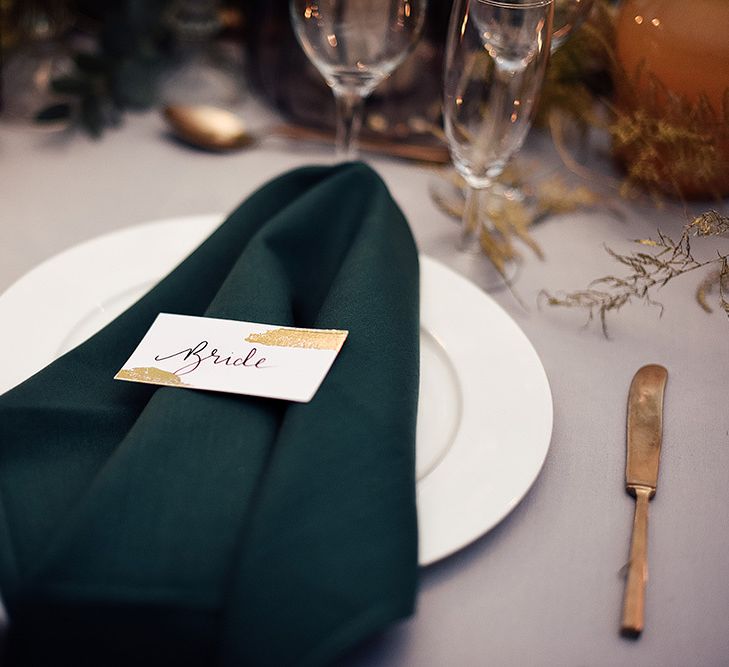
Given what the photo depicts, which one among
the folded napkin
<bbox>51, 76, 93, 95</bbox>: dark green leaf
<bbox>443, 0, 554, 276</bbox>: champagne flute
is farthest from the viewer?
<bbox>51, 76, 93, 95</bbox>: dark green leaf

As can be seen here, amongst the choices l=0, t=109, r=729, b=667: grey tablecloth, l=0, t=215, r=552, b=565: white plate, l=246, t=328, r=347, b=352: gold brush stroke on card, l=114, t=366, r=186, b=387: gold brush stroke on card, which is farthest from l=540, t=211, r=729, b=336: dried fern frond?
l=114, t=366, r=186, b=387: gold brush stroke on card

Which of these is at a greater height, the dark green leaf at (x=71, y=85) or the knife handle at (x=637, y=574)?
the dark green leaf at (x=71, y=85)

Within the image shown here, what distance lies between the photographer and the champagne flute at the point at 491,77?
24.0 inches

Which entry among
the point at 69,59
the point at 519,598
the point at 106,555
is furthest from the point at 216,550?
the point at 69,59

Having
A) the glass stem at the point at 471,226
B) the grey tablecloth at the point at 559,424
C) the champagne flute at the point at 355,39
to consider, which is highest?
the champagne flute at the point at 355,39

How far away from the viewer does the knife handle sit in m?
0.42

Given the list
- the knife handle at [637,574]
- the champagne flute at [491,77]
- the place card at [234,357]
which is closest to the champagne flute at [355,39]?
the champagne flute at [491,77]

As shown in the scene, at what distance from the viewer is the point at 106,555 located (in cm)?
37

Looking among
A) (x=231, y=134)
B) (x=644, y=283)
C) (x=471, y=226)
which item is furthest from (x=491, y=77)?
(x=231, y=134)

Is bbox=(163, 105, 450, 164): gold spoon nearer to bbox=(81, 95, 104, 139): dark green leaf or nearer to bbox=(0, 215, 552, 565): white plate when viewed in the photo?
bbox=(81, 95, 104, 139): dark green leaf

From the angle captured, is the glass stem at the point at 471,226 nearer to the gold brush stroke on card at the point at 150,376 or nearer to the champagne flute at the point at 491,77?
the champagne flute at the point at 491,77

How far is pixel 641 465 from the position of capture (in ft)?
1.72

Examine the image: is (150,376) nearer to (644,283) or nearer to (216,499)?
(216,499)

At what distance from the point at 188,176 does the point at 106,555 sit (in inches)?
23.0
